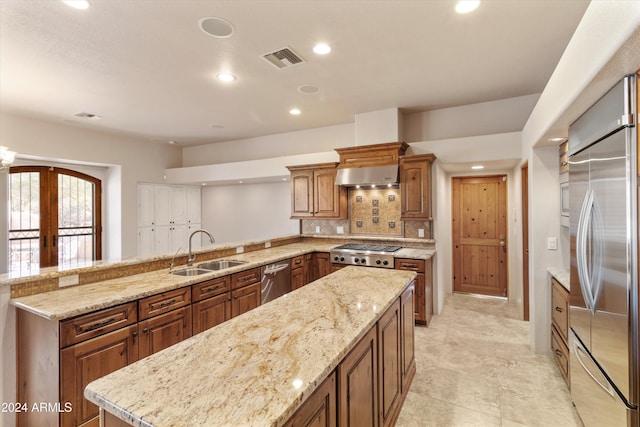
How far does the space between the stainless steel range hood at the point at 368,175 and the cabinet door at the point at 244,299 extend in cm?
210

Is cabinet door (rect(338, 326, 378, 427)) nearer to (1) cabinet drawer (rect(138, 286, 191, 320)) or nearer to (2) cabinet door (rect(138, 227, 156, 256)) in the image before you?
(1) cabinet drawer (rect(138, 286, 191, 320))

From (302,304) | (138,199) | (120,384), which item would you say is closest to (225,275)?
(302,304)

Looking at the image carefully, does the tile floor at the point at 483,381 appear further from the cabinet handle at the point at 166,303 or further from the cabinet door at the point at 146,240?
the cabinet door at the point at 146,240

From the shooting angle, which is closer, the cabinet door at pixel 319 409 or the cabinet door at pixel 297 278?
the cabinet door at pixel 319 409

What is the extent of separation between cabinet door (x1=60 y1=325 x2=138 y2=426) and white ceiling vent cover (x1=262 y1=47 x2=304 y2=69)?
2598 millimetres

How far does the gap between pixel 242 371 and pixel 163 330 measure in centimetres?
167

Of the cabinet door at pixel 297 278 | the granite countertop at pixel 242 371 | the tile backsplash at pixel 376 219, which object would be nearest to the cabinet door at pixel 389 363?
the granite countertop at pixel 242 371

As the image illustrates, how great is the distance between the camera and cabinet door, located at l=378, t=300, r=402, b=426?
1.80 m

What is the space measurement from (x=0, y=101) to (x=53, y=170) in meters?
1.69

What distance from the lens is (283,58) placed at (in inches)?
115

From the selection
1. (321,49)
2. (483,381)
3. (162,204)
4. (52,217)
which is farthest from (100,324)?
(162,204)

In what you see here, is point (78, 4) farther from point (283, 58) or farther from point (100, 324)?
point (100, 324)

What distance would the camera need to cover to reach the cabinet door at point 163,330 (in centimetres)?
225

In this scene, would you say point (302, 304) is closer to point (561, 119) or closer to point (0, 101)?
point (561, 119)
